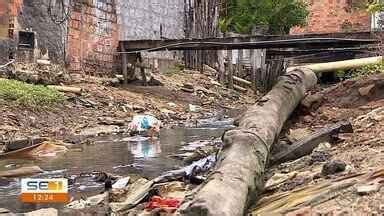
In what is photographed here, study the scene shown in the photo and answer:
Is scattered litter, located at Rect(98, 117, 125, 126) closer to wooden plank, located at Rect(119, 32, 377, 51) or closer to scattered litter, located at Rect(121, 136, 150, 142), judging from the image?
scattered litter, located at Rect(121, 136, 150, 142)

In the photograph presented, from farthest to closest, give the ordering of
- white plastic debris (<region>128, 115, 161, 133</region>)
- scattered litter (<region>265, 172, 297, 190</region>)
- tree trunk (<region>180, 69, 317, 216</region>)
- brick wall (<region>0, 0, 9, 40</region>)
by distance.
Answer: brick wall (<region>0, 0, 9, 40</region>) < white plastic debris (<region>128, 115, 161, 133</region>) < scattered litter (<region>265, 172, 297, 190</region>) < tree trunk (<region>180, 69, 317, 216</region>)

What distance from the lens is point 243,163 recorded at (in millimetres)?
4531

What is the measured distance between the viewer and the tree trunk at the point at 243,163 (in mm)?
3547

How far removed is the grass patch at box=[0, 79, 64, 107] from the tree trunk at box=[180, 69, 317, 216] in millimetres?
5804

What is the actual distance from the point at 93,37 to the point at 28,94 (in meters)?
6.11

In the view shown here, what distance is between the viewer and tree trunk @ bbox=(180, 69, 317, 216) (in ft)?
11.6

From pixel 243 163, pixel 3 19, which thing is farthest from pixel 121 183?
pixel 3 19

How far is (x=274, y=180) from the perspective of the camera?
197 inches

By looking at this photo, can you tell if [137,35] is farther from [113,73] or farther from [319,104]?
[319,104]

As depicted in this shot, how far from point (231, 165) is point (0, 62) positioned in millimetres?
10110

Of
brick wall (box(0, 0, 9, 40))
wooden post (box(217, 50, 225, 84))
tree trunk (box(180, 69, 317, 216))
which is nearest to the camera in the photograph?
tree trunk (box(180, 69, 317, 216))

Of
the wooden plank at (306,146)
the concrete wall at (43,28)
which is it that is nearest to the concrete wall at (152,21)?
the concrete wall at (43,28)

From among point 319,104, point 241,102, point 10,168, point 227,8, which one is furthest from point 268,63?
point 10,168

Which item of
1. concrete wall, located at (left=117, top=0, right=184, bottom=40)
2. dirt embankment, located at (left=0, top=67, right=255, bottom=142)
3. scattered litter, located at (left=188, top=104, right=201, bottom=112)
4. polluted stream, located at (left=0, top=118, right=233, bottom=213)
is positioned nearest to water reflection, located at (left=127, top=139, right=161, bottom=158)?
polluted stream, located at (left=0, top=118, right=233, bottom=213)
